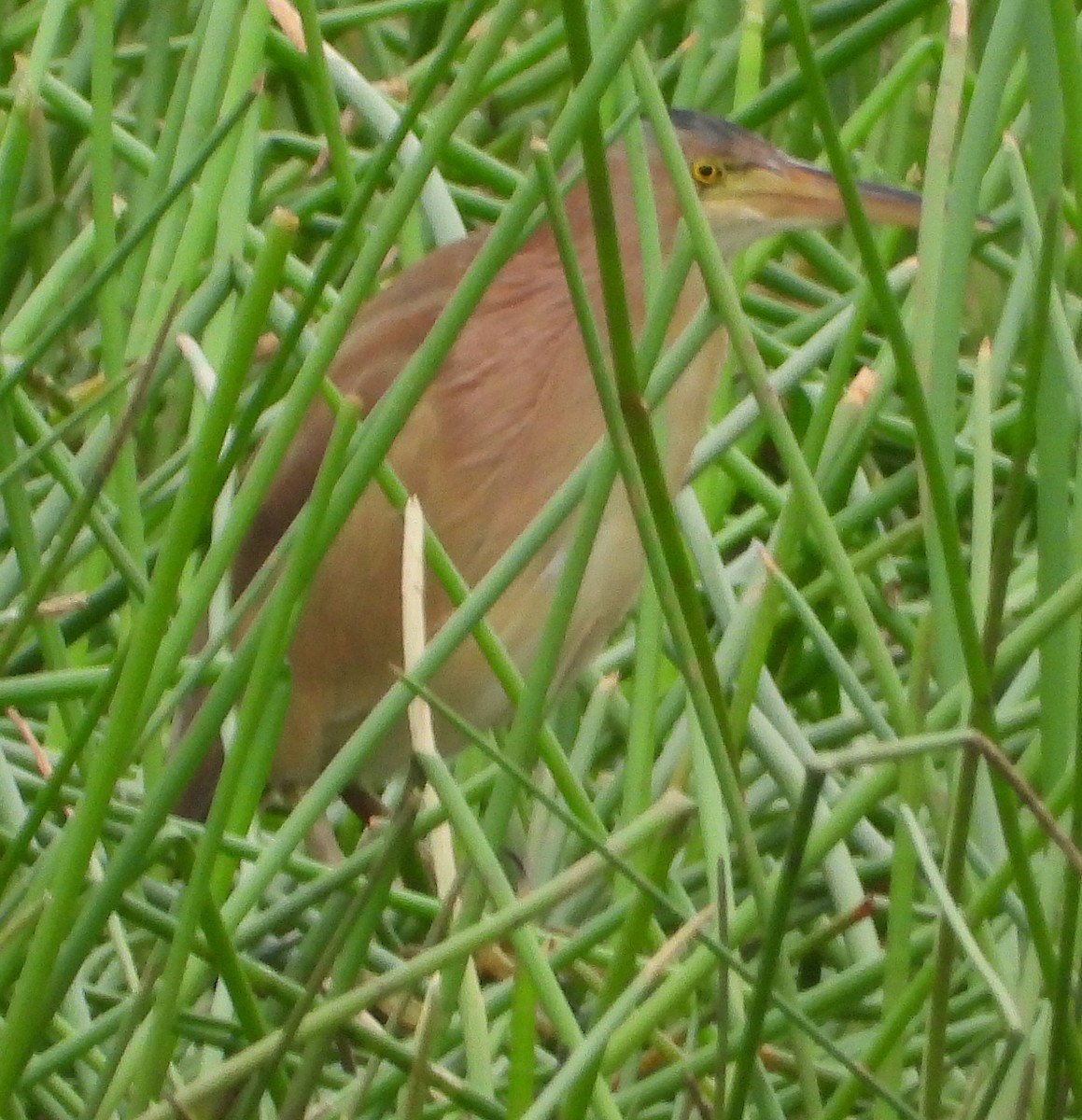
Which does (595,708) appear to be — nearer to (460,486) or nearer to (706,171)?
(460,486)

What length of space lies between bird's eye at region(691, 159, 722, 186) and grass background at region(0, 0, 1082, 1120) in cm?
5

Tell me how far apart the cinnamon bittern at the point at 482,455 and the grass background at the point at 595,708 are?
0.16ft

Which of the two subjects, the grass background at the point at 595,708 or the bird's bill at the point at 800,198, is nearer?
the grass background at the point at 595,708

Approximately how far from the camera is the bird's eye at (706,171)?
1362 millimetres

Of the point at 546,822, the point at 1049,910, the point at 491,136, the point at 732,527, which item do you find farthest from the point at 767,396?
the point at 491,136

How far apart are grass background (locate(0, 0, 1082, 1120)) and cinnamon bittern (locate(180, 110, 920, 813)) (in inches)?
2.0

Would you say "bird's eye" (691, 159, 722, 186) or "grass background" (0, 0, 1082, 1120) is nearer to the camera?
"grass background" (0, 0, 1082, 1120)

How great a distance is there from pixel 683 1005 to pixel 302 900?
6.5 inches

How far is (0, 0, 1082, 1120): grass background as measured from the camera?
23.7 inches

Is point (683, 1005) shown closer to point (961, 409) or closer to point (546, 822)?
point (546, 822)

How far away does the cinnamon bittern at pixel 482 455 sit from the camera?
1.34 meters

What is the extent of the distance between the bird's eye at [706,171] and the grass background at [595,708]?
48 mm

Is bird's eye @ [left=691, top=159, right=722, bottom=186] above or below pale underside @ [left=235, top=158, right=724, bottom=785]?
above

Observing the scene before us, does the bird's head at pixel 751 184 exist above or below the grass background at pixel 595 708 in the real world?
above
